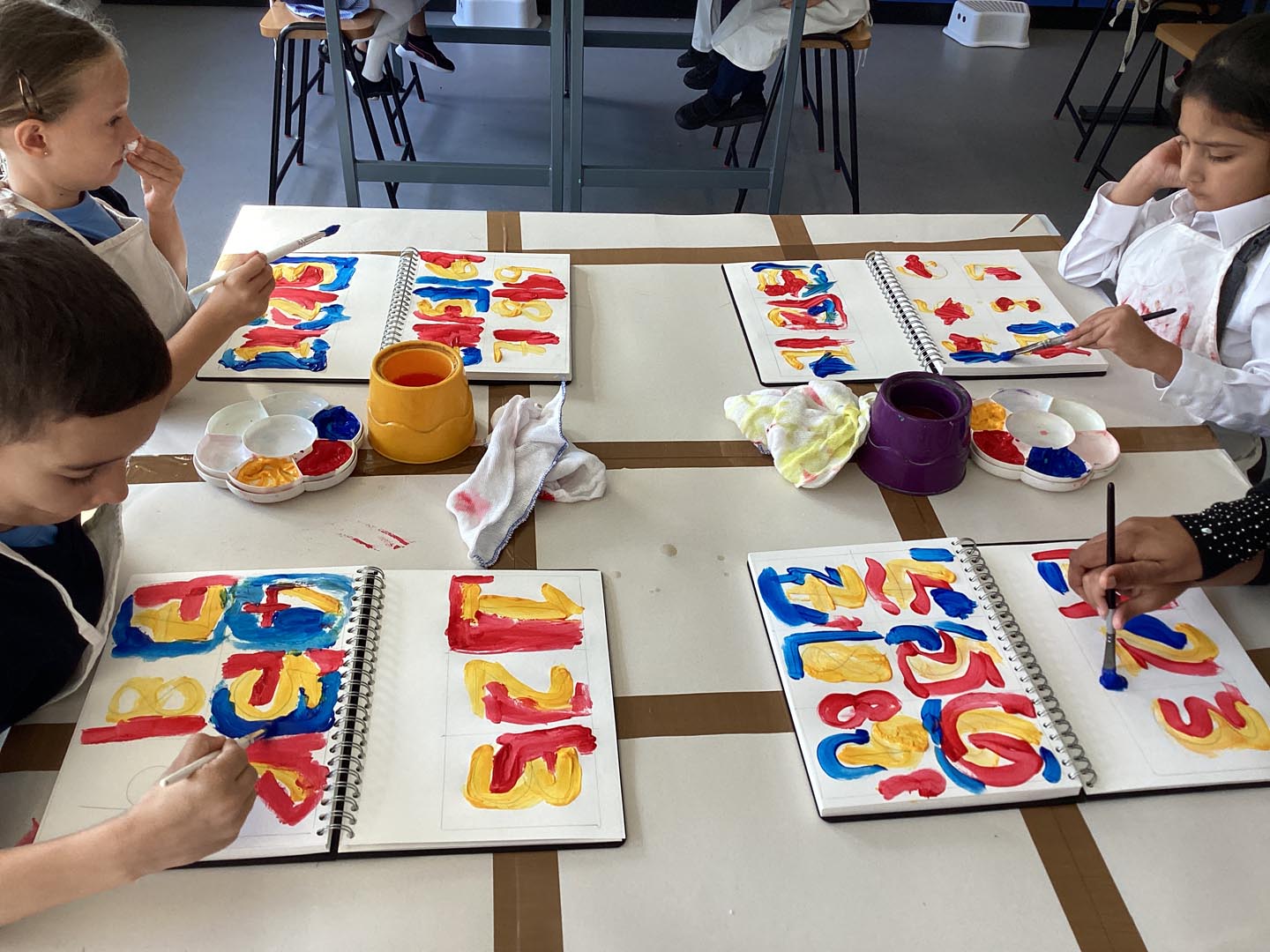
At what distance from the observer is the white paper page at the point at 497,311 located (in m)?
1.20

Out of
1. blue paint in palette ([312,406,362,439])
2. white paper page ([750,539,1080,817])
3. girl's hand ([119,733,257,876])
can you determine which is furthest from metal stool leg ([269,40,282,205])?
girl's hand ([119,733,257,876])

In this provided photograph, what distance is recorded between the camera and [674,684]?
857mm

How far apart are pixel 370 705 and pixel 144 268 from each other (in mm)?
698

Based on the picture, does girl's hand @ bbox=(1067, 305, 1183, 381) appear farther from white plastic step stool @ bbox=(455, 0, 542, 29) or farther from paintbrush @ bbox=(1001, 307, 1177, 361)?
white plastic step stool @ bbox=(455, 0, 542, 29)

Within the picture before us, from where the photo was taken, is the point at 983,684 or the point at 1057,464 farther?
the point at 1057,464

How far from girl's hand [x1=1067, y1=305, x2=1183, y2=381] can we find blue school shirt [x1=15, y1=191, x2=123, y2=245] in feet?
3.90

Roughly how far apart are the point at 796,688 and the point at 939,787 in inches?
5.4

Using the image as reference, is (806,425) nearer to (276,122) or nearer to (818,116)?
(276,122)

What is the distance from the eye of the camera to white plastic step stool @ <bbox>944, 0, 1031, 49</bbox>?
168 inches

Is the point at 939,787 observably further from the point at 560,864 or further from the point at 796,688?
the point at 560,864

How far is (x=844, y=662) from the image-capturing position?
0.87m

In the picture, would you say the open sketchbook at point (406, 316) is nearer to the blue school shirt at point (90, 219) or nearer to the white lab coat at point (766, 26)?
the blue school shirt at point (90, 219)

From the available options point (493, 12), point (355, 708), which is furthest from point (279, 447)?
point (493, 12)

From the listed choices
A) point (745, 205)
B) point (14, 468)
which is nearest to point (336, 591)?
point (14, 468)
